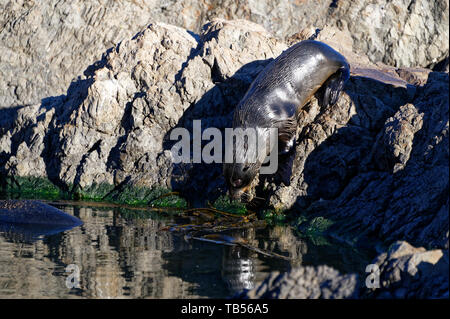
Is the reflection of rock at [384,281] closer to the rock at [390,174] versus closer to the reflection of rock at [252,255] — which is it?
the reflection of rock at [252,255]

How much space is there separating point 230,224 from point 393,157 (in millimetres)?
2418

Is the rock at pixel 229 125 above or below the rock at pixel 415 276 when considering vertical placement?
above

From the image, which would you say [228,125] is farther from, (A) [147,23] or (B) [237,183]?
(A) [147,23]

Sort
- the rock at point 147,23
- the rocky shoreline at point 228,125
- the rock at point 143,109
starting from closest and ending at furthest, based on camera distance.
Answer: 1. the rocky shoreline at point 228,125
2. the rock at point 143,109
3. the rock at point 147,23

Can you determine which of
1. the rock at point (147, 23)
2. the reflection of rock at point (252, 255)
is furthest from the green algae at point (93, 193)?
the rock at point (147, 23)

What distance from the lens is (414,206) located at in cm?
723

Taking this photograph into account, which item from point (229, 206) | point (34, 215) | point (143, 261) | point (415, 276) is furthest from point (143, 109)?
point (415, 276)

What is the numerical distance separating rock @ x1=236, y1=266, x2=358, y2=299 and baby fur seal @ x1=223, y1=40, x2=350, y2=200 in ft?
14.6

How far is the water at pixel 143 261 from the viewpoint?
213 inches

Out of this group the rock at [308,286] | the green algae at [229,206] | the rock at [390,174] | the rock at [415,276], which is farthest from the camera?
the green algae at [229,206]

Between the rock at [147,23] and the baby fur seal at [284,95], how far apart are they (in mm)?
4440

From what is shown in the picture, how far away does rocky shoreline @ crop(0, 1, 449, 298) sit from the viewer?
7641mm

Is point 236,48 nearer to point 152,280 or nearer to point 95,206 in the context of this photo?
point 95,206
